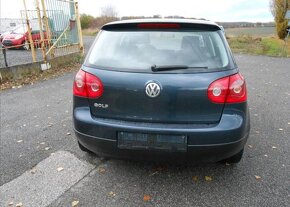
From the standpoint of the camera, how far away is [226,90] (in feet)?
8.30

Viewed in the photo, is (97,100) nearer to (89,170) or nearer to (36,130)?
(89,170)

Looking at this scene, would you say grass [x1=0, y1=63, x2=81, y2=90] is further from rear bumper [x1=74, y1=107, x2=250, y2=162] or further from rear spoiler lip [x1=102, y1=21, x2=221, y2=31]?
rear bumper [x1=74, y1=107, x2=250, y2=162]

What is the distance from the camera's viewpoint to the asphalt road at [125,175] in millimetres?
2740

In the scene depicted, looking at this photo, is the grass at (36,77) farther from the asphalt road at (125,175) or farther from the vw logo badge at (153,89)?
the vw logo badge at (153,89)

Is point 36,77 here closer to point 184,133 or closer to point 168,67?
point 168,67

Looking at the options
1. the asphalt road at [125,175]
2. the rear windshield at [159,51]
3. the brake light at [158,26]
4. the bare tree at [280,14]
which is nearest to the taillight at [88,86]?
the rear windshield at [159,51]

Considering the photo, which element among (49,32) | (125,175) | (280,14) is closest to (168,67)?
(125,175)

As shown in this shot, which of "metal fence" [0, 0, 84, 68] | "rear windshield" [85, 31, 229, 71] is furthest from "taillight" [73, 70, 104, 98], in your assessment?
"metal fence" [0, 0, 84, 68]

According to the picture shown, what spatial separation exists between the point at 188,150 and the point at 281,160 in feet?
5.06

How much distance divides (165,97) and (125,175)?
3.70ft

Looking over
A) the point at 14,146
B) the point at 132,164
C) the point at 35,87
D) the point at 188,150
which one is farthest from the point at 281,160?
the point at 35,87

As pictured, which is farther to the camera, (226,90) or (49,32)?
(49,32)

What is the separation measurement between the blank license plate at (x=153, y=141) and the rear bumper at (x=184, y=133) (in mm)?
41

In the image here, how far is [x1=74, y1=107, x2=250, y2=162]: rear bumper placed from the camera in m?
2.52
